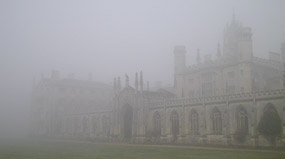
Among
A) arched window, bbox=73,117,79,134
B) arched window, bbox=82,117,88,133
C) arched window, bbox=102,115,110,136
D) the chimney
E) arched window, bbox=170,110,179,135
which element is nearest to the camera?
arched window, bbox=170,110,179,135

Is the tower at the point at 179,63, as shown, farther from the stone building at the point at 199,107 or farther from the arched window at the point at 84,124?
the arched window at the point at 84,124

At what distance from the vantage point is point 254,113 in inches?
1585

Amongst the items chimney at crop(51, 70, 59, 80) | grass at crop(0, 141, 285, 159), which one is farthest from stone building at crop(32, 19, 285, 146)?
grass at crop(0, 141, 285, 159)

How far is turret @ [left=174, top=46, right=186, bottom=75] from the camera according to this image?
66.6m

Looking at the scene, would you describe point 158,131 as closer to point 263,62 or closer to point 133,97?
point 133,97

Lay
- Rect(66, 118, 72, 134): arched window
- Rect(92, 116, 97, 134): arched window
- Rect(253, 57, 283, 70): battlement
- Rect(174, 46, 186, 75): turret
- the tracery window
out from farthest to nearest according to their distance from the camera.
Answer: Rect(66, 118, 72, 134): arched window < Rect(92, 116, 97, 134): arched window < Rect(174, 46, 186, 75): turret < Rect(253, 57, 283, 70): battlement < the tracery window

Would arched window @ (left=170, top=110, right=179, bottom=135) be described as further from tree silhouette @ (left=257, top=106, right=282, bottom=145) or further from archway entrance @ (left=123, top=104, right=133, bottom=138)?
tree silhouette @ (left=257, top=106, right=282, bottom=145)

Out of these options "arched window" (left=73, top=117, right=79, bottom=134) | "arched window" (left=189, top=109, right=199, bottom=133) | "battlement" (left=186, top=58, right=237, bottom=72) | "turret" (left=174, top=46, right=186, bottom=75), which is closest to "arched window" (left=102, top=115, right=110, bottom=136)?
"arched window" (left=73, top=117, right=79, bottom=134)

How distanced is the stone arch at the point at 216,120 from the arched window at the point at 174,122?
7302 mm

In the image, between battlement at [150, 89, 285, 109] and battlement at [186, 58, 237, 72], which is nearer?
battlement at [150, 89, 285, 109]

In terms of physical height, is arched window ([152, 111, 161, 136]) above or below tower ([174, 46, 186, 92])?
below

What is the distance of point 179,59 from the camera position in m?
67.2

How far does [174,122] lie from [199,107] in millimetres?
5984

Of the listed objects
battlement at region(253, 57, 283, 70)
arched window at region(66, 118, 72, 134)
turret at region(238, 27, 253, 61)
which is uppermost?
turret at region(238, 27, 253, 61)
